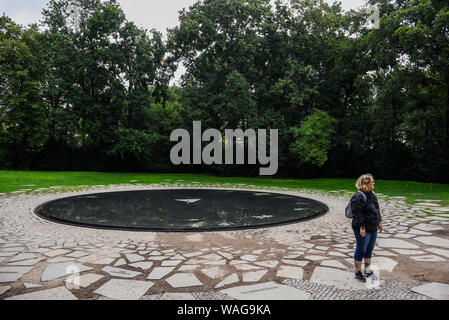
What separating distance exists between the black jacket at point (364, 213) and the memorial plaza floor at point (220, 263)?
74 cm

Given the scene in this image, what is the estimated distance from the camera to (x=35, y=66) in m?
29.7

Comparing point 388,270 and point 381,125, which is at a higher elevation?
point 381,125

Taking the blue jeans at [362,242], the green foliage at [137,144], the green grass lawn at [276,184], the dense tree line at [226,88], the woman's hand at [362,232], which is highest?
the dense tree line at [226,88]

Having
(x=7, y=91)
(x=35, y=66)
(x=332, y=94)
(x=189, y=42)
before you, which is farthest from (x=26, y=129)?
(x=332, y=94)

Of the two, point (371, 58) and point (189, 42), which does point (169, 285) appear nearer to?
point (371, 58)

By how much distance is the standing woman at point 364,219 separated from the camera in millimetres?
3846

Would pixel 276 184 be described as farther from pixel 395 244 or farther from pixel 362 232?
pixel 362 232

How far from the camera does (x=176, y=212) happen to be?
28.6 ft

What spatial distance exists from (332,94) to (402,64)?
6.74m

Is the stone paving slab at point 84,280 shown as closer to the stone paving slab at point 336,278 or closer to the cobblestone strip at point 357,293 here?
the cobblestone strip at point 357,293

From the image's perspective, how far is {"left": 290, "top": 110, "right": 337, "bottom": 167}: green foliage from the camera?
70.8 feet

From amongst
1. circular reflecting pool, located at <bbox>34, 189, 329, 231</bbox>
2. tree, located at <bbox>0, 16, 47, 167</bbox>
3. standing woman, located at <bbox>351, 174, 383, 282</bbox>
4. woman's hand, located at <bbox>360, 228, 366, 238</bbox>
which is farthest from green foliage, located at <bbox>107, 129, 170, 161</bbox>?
woman's hand, located at <bbox>360, 228, 366, 238</bbox>

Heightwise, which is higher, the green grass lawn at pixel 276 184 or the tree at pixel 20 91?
the tree at pixel 20 91

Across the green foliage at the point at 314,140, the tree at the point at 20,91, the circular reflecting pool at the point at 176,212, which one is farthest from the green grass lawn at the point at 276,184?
the tree at the point at 20,91
